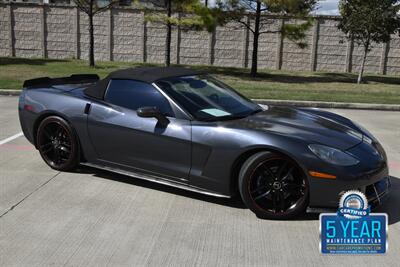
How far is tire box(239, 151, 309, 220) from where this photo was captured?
4371 millimetres

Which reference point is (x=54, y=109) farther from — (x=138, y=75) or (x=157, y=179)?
(x=157, y=179)

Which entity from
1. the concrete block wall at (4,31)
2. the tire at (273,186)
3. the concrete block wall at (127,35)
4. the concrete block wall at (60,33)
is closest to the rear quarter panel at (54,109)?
the tire at (273,186)

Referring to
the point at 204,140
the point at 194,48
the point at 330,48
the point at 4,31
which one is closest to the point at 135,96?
the point at 204,140

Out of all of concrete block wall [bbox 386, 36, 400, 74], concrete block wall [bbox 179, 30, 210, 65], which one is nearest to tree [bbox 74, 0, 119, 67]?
concrete block wall [bbox 179, 30, 210, 65]

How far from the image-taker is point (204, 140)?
15.4 feet

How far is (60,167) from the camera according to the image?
19.2 feet

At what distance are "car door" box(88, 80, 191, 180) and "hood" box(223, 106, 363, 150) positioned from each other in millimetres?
568

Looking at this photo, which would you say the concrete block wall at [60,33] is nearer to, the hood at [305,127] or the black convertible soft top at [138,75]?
the black convertible soft top at [138,75]

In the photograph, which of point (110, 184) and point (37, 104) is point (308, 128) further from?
point (37, 104)

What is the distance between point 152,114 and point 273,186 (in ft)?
4.60

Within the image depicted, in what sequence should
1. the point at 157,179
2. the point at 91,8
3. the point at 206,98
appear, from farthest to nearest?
the point at 91,8, the point at 206,98, the point at 157,179

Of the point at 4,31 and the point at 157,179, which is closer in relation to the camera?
the point at 157,179

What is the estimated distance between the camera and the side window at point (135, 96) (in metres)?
5.09

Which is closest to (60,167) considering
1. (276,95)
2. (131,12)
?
(276,95)
